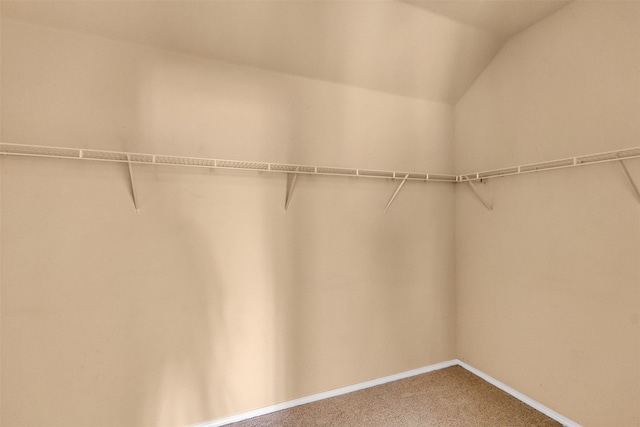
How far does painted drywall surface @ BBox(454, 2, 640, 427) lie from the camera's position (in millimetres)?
1560

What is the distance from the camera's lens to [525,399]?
202 cm

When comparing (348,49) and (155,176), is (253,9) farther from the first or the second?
(155,176)

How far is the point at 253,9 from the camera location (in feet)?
5.47

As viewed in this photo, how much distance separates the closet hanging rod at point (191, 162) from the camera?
1.46 m

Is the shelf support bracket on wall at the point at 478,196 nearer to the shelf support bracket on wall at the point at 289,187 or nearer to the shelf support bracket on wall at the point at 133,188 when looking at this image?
the shelf support bracket on wall at the point at 289,187

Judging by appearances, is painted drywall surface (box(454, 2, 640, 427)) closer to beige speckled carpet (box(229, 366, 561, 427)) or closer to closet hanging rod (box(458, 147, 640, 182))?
closet hanging rod (box(458, 147, 640, 182))

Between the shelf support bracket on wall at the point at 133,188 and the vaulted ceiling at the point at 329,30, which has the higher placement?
the vaulted ceiling at the point at 329,30

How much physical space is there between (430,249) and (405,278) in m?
0.37

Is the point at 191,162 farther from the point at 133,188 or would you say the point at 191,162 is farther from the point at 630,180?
the point at 630,180

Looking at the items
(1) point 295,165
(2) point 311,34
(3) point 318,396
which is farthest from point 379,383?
(2) point 311,34

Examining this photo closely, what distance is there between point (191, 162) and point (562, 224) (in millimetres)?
2447

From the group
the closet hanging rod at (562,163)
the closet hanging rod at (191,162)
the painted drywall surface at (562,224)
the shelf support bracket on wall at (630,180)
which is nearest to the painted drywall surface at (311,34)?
the painted drywall surface at (562,224)

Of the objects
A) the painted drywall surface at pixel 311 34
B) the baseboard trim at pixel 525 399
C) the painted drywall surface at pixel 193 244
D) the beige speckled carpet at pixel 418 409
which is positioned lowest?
the beige speckled carpet at pixel 418 409

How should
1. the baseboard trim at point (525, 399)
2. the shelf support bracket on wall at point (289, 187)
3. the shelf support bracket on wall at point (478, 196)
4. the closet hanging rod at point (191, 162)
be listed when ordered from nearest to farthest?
the closet hanging rod at point (191, 162) → the baseboard trim at point (525, 399) → the shelf support bracket on wall at point (289, 187) → the shelf support bracket on wall at point (478, 196)
